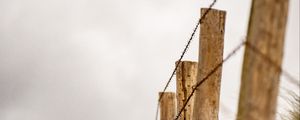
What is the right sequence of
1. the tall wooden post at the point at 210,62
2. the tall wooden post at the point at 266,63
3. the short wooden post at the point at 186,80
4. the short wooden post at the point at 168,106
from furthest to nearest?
the short wooden post at the point at 168,106, the short wooden post at the point at 186,80, the tall wooden post at the point at 210,62, the tall wooden post at the point at 266,63

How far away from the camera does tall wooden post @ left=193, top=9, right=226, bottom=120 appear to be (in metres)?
5.41

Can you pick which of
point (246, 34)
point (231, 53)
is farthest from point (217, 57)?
point (246, 34)

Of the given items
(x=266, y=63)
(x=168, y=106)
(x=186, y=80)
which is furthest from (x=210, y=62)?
(x=168, y=106)

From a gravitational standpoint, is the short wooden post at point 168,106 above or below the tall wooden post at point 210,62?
above

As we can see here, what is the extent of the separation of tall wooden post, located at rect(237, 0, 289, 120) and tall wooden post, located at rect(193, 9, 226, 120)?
2.07m

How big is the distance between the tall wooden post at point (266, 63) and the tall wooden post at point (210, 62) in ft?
6.78

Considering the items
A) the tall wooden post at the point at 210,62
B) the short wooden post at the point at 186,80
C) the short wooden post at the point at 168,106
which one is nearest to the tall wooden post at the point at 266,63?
the tall wooden post at the point at 210,62

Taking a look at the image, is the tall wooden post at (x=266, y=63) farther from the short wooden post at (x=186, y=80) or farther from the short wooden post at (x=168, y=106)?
the short wooden post at (x=168, y=106)

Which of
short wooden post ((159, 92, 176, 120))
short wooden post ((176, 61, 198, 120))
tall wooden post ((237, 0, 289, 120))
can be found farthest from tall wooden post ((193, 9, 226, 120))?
short wooden post ((159, 92, 176, 120))

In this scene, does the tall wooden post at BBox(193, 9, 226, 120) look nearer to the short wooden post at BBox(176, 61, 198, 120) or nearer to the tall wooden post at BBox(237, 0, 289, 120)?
the short wooden post at BBox(176, 61, 198, 120)

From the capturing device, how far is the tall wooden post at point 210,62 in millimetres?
5406

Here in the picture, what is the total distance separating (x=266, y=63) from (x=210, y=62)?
7.10 feet

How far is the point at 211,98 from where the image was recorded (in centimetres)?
542

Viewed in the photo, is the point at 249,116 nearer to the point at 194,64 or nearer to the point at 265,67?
the point at 265,67
